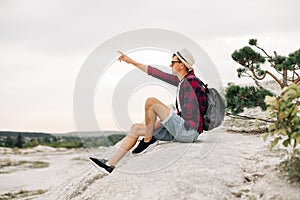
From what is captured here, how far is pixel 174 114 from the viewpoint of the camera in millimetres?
4652

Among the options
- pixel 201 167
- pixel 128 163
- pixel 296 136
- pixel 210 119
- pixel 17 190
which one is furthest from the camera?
pixel 17 190

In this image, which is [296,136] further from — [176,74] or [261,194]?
[176,74]

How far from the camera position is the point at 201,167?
4.29 meters

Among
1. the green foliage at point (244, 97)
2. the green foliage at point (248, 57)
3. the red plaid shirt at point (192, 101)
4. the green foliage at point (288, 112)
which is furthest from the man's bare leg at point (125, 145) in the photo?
the green foliage at point (248, 57)

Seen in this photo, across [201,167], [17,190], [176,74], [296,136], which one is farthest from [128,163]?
[17,190]

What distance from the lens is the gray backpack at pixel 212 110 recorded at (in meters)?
4.96

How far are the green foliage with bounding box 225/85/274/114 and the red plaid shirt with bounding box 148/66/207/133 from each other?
230 centimetres

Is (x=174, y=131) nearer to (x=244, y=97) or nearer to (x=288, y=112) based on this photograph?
(x=288, y=112)

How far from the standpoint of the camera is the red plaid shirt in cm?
477

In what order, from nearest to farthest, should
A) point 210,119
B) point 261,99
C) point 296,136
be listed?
point 296,136 < point 210,119 < point 261,99

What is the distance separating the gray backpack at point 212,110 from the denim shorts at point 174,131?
7.8 inches

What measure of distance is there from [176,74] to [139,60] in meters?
0.47

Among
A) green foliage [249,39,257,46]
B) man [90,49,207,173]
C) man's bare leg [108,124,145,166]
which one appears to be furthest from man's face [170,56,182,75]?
green foliage [249,39,257,46]

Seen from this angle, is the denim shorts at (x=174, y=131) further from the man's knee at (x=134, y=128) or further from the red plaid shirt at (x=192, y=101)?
the man's knee at (x=134, y=128)
